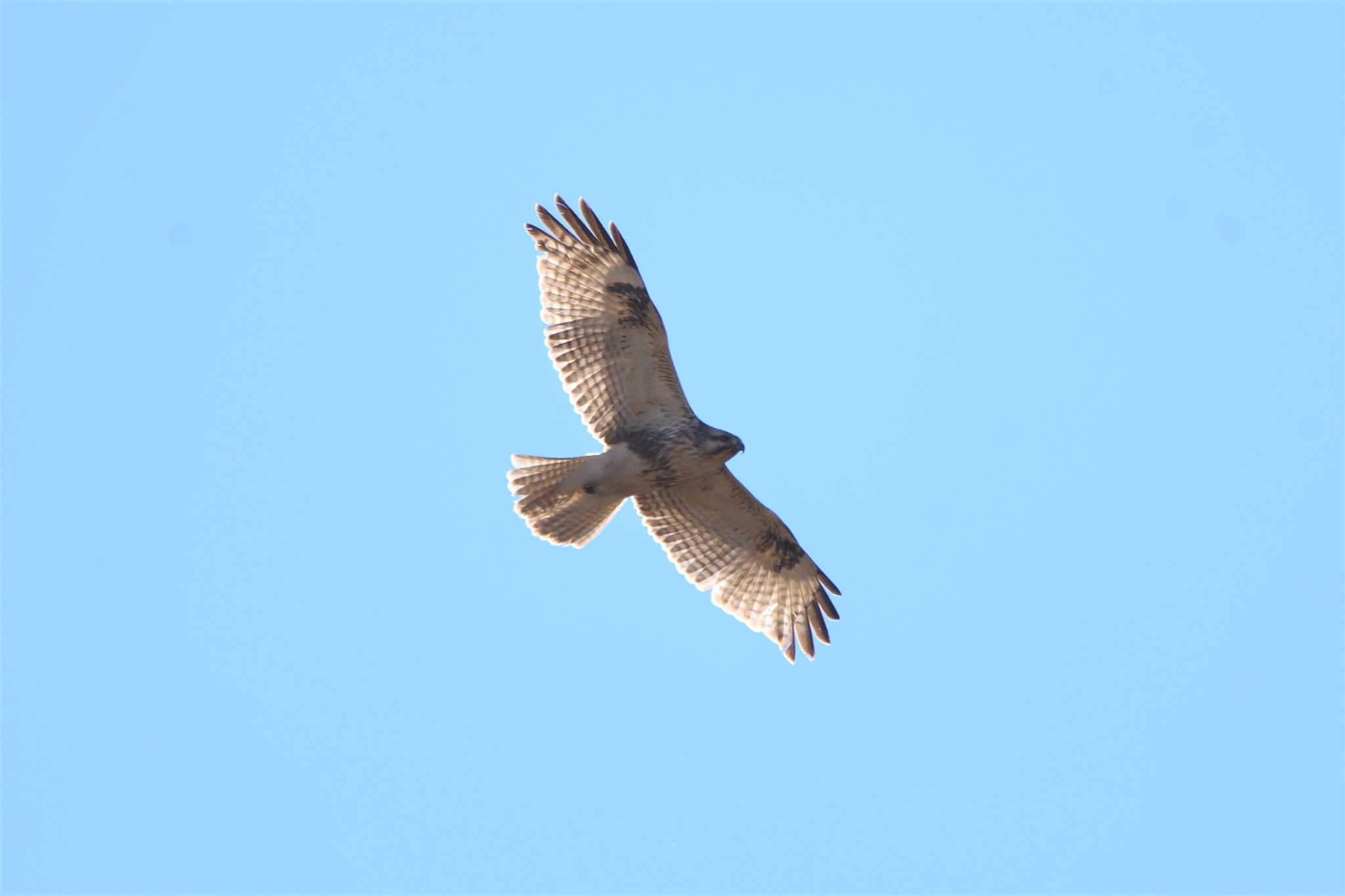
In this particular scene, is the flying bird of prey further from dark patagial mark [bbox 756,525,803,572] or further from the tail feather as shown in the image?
dark patagial mark [bbox 756,525,803,572]

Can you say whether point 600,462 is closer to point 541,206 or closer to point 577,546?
point 577,546

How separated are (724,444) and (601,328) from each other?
4.19 feet

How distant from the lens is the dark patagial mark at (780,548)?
45.7 feet

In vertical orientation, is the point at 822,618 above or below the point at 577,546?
above

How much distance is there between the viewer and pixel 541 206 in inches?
516

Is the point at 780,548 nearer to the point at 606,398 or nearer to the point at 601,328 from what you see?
the point at 606,398

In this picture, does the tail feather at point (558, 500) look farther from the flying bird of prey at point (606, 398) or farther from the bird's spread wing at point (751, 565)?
the bird's spread wing at point (751, 565)

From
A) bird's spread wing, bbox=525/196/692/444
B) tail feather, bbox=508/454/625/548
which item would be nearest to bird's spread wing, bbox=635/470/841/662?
tail feather, bbox=508/454/625/548

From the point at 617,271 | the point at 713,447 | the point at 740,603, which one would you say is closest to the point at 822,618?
the point at 740,603

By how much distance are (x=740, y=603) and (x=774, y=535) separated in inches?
25.1

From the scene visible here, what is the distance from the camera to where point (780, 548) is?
14.0 meters

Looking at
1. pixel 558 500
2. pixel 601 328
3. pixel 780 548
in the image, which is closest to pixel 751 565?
pixel 780 548

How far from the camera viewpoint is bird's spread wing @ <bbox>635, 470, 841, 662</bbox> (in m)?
13.8

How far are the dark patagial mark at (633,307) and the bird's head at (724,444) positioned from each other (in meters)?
0.96
